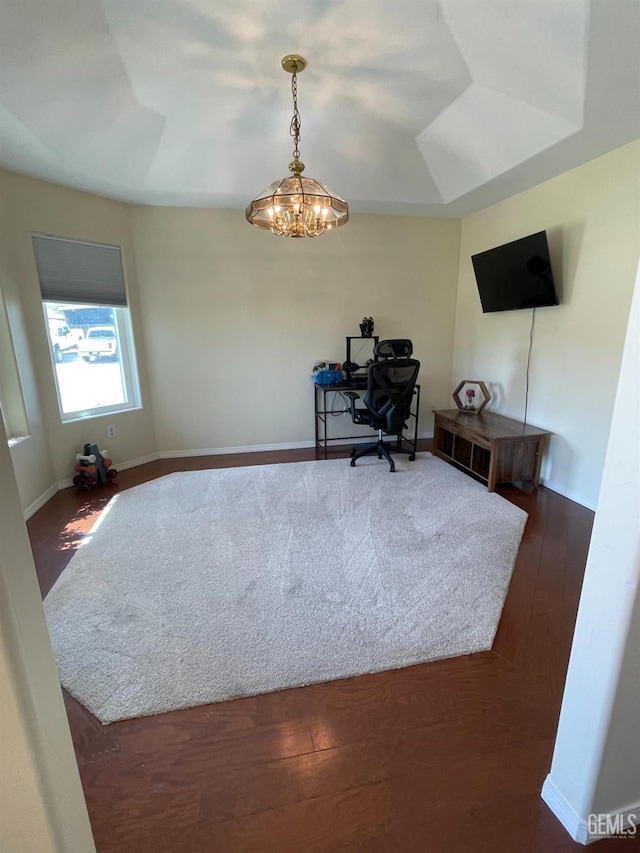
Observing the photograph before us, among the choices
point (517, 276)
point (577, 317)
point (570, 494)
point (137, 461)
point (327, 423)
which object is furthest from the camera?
point (327, 423)

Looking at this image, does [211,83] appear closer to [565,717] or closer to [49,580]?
[49,580]

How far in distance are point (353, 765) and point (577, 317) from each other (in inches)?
128

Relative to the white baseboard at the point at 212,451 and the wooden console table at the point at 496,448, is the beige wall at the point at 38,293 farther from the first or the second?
the wooden console table at the point at 496,448

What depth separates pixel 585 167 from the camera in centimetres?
276

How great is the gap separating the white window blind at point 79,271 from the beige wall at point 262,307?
27cm

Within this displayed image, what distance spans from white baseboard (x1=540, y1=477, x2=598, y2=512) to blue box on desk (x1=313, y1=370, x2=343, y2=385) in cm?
221

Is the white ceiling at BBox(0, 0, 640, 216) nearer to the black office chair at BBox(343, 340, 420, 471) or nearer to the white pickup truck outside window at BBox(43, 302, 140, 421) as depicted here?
the white pickup truck outside window at BBox(43, 302, 140, 421)

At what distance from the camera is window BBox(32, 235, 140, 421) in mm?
3213

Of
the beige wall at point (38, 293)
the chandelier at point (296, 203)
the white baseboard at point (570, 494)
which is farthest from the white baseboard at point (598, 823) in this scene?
the beige wall at point (38, 293)

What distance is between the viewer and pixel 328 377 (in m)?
4.03

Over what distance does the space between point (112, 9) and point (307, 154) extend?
151 centimetres

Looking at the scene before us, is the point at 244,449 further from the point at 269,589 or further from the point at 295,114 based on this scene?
the point at 295,114

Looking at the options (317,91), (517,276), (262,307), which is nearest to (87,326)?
(262,307)

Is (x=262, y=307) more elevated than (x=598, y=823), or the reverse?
(x=262, y=307)
